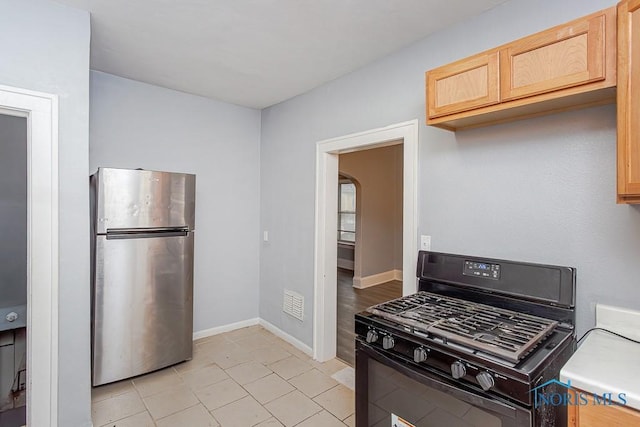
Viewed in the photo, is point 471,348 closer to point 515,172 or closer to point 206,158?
point 515,172

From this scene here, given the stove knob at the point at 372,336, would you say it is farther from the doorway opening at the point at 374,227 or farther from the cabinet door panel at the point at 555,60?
the doorway opening at the point at 374,227

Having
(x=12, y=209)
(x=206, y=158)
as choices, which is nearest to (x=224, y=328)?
(x=206, y=158)

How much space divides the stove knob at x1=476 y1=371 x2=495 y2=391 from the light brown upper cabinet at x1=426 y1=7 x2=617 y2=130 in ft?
3.84

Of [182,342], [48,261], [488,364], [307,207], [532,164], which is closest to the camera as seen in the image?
[488,364]

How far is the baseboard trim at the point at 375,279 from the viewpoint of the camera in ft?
19.6

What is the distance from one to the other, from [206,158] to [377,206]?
3.70m

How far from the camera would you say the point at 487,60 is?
1.60m

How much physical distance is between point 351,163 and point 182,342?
3.98 meters

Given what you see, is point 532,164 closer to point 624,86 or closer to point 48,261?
point 624,86

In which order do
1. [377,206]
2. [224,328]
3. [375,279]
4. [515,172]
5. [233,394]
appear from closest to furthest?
1. [515,172]
2. [233,394]
3. [224,328]
4. [375,279]
5. [377,206]

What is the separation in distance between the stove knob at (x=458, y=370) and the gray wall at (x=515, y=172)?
77 cm

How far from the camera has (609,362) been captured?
3.82 feet

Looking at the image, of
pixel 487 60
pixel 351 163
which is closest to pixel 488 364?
pixel 487 60

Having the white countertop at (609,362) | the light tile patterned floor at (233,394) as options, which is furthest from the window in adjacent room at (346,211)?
the white countertop at (609,362)
